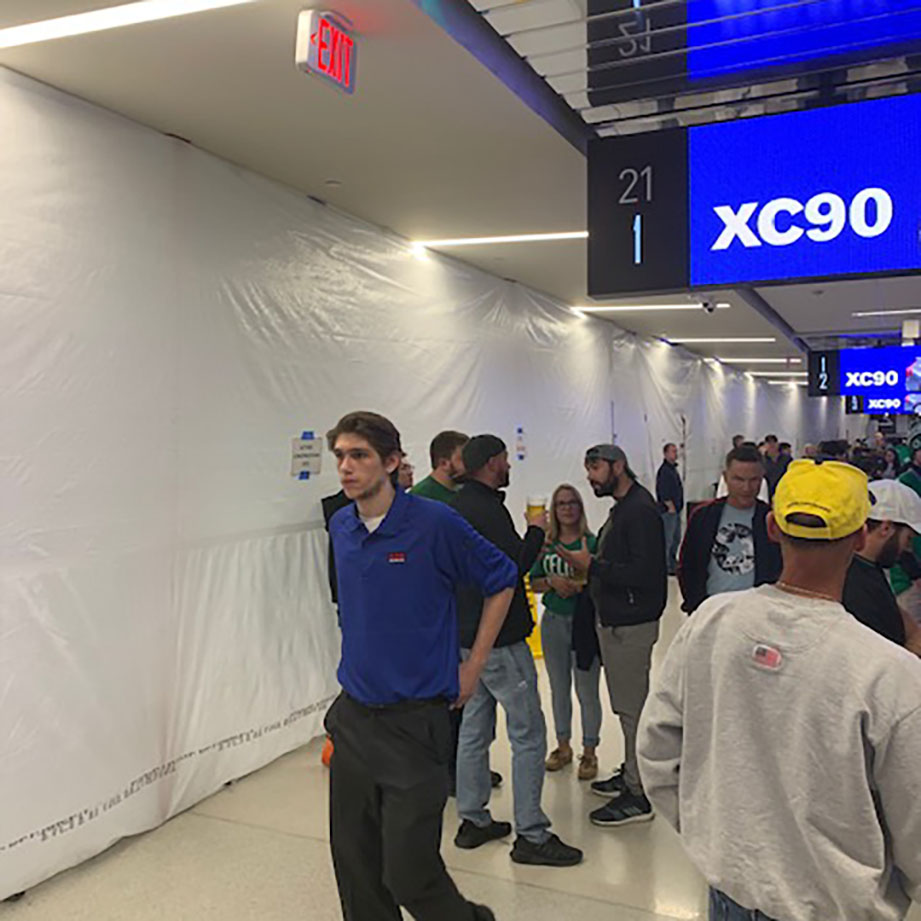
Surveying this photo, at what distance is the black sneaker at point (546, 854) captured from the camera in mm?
2967

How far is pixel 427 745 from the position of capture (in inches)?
82.7

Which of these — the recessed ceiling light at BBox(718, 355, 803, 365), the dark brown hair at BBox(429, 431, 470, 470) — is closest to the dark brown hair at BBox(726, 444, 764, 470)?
the dark brown hair at BBox(429, 431, 470, 470)

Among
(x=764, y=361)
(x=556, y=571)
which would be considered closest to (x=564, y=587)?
(x=556, y=571)

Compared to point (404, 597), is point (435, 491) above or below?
above

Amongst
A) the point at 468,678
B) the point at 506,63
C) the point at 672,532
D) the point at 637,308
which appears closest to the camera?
the point at 468,678

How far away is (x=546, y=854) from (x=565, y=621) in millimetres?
1009

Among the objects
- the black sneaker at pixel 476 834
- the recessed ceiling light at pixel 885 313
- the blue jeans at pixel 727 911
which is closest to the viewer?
the blue jeans at pixel 727 911

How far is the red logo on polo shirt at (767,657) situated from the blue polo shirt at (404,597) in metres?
0.99

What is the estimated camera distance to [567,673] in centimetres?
378

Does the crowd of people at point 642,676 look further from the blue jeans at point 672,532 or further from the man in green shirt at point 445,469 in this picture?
the blue jeans at point 672,532

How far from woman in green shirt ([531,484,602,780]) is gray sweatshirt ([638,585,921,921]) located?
2244 millimetres

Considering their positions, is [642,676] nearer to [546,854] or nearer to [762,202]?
[546,854]

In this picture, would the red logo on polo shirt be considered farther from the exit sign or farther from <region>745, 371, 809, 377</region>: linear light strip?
<region>745, 371, 809, 377</region>: linear light strip

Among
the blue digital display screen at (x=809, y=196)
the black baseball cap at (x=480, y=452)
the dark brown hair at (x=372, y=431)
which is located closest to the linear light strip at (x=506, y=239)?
the black baseball cap at (x=480, y=452)
